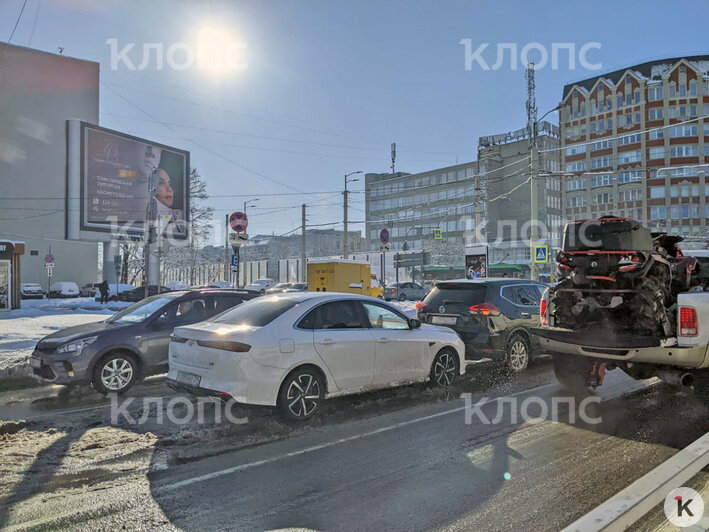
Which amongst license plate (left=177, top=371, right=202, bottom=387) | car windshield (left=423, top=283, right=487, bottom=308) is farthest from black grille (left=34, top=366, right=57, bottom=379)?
car windshield (left=423, top=283, right=487, bottom=308)

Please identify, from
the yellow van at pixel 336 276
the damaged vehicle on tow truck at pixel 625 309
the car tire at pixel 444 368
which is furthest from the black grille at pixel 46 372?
the yellow van at pixel 336 276

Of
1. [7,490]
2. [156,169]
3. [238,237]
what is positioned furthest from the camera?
[156,169]

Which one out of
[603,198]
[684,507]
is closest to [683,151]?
[603,198]

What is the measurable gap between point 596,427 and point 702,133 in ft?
259

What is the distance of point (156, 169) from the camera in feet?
140

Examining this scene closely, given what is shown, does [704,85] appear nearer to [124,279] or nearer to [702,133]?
[702,133]

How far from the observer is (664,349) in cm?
571

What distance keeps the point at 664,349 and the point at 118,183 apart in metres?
42.3

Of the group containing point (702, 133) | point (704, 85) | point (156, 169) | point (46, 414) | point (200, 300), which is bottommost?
point (46, 414)

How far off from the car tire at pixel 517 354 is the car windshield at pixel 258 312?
4.35 metres

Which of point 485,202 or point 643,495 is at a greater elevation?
point 485,202

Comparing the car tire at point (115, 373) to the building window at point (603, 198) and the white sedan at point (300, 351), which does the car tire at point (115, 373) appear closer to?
the white sedan at point (300, 351)

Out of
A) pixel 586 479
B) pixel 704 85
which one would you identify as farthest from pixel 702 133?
pixel 586 479

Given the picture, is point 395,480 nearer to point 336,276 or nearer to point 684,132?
point 336,276
